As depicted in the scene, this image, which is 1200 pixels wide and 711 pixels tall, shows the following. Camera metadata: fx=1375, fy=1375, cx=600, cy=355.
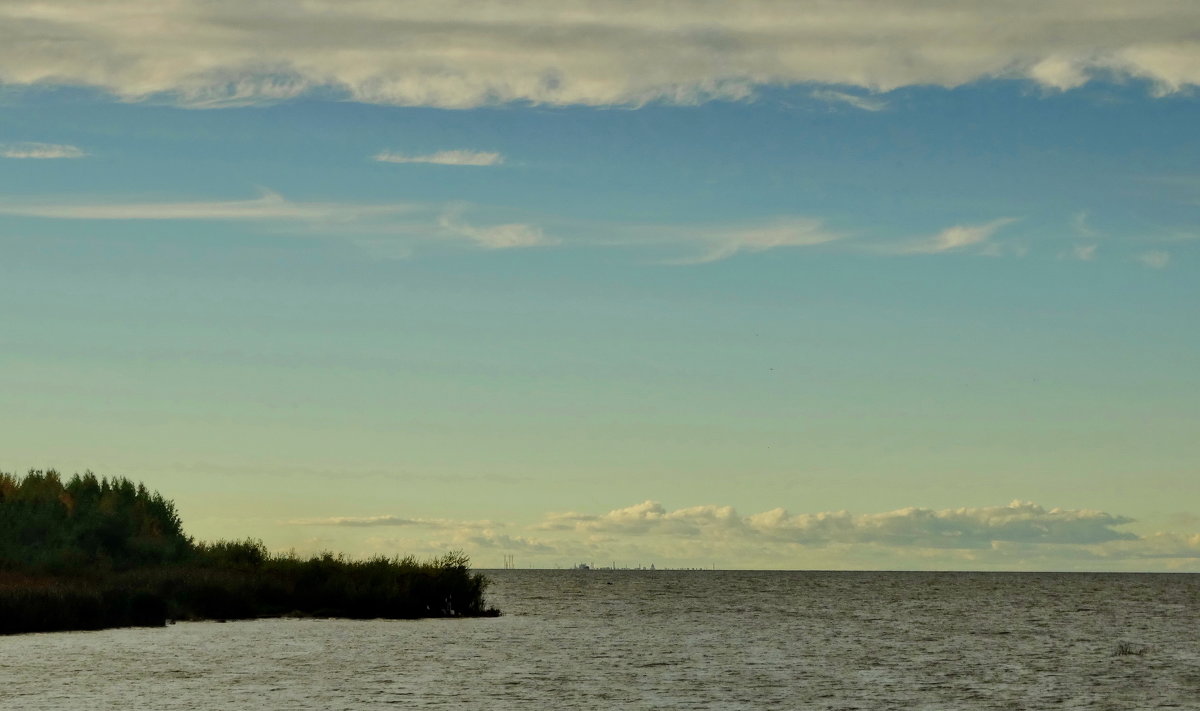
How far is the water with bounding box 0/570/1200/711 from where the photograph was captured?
4744 cm

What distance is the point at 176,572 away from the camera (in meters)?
83.0

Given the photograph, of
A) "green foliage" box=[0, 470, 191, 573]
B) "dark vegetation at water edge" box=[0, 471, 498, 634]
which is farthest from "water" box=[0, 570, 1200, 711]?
"green foliage" box=[0, 470, 191, 573]

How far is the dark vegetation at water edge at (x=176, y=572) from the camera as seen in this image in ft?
259

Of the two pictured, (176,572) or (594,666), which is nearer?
(594,666)

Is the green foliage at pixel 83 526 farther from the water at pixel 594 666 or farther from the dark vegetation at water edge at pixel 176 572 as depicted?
the water at pixel 594 666

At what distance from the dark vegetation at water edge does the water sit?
2796mm

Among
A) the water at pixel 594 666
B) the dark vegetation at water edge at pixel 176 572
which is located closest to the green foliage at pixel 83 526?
the dark vegetation at water edge at pixel 176 572

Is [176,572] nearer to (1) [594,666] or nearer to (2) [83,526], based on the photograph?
(2) [83,526]

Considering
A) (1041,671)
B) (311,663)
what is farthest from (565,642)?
(1041,671)

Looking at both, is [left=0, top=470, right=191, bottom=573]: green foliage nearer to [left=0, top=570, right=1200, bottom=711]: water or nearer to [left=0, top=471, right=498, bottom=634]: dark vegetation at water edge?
[left=0, top=471, right=498, bottom=634]: dark vegetation at water edge

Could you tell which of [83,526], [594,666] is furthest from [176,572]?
[594,666]

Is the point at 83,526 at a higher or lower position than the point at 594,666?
higher

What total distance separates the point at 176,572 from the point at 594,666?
110ft

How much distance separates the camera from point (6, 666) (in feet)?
170
